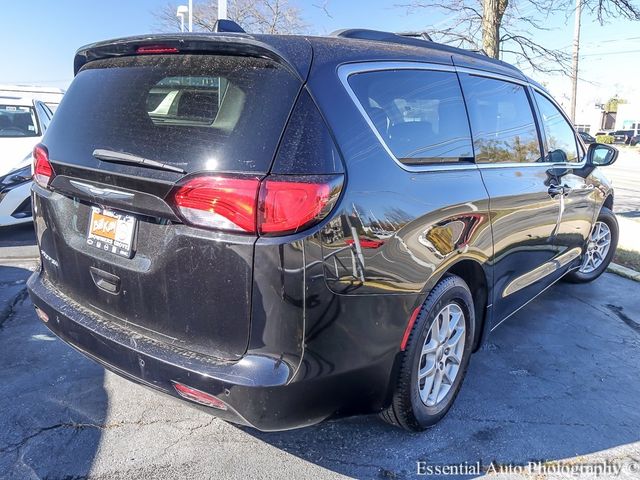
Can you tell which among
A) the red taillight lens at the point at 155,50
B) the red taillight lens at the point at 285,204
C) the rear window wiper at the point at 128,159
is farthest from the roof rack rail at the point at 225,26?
the red taillight lens at the point at 285,204

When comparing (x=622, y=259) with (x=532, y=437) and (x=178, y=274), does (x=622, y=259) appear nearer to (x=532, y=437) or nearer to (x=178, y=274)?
(x=532, y=437)

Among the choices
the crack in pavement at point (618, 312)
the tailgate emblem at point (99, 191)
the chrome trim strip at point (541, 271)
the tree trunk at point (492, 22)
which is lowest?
the crack in pavement at point (618, 312)

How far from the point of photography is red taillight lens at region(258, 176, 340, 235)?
1.78 m

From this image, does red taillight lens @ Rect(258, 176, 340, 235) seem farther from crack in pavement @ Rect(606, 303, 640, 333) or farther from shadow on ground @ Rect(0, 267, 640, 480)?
crack in pavement @ Rect(606, 303, 640, 333)

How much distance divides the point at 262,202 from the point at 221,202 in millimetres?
153

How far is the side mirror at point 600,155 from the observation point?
169 inches

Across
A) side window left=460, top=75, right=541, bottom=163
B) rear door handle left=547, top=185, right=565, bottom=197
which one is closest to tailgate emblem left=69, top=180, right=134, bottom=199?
side window left=460, top=75, right=541, bottom=163

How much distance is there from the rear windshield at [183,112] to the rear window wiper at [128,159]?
0.02 m

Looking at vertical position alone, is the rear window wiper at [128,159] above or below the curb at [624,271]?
above

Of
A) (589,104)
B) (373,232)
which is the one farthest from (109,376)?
(589,104)

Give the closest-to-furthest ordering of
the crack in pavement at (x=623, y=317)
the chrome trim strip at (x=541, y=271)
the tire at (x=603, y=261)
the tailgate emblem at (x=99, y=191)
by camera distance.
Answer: the tailgate emblem at (x=99, y=191), the chrome trim strip at (x=541, y=271), the crack in pavement at (x=623, y=317), the tire at (x=603, y=261)

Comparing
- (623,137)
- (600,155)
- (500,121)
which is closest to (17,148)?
(500,121)

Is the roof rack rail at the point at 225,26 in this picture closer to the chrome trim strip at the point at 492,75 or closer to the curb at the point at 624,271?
the chrome trim strip at the point at 492,75

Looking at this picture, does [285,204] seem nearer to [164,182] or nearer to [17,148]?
[164,182]
